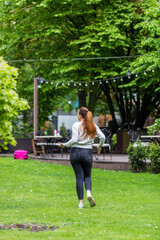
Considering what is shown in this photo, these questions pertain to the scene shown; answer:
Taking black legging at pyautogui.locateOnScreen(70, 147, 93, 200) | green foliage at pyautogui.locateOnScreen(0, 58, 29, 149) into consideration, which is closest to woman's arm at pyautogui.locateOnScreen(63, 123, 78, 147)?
black legging at pyautogui.locateOnScreen(70, 147, 93, 200)

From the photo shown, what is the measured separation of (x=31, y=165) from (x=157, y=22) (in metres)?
6.23

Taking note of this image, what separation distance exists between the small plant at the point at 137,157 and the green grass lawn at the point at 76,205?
77 centimetres

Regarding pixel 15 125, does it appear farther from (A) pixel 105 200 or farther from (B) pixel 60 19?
(A) pixel 105 200

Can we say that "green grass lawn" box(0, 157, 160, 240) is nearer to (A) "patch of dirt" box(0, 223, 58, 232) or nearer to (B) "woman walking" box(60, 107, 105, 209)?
A: (A) "patch of dirt" box(0, 223, 58, 232)

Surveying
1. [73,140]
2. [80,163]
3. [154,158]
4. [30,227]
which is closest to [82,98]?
[154,158]

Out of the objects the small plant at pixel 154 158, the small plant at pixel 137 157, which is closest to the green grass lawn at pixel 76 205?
the small plant at pixel 154 158

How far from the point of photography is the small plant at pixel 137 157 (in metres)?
15.7

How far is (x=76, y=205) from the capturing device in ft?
29.6

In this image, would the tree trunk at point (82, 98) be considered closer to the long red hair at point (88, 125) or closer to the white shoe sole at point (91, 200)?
the long red hair at point (88, 125)

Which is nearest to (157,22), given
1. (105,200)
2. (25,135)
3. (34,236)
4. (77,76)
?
(105,200)

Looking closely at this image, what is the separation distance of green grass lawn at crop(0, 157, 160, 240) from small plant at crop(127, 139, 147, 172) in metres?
0.77

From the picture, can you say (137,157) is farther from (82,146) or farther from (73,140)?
(73,140)

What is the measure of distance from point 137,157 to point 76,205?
694cm

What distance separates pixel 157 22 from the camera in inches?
602
